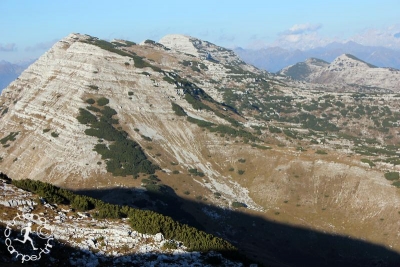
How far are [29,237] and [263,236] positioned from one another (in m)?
81.0

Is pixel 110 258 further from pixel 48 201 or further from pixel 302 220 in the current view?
pixel 302 220

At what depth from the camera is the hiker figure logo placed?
35.4 metres

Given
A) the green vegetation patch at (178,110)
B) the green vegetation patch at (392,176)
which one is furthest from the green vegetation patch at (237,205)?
the green vegetation patch at (178,110)

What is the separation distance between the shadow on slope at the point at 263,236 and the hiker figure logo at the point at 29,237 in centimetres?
6298

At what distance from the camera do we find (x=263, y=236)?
107188 mm

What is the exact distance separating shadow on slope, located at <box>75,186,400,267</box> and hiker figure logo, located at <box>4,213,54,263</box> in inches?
2479

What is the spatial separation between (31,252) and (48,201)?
12.1 metres

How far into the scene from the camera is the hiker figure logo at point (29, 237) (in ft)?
116

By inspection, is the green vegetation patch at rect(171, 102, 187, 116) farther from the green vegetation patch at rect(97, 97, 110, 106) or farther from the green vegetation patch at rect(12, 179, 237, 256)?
the green vegetation patch at rect(12, 179, 237, 256)

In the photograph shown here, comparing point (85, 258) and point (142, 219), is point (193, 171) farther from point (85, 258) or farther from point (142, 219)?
point (85, 258)

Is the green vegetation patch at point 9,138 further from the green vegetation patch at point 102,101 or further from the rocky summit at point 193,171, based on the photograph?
the green vegetation patch at point 102,101

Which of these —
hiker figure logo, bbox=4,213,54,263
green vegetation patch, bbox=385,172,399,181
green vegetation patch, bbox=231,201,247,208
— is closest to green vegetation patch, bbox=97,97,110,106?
green vegetation patch, bbox=231,201,247,208

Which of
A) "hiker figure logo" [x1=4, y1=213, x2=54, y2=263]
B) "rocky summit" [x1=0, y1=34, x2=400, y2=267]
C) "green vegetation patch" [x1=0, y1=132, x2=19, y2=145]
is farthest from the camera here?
"green vegetation patch" [x1=0, y1=132, x2=19, y2=145]

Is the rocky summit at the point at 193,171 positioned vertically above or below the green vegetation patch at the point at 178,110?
below
